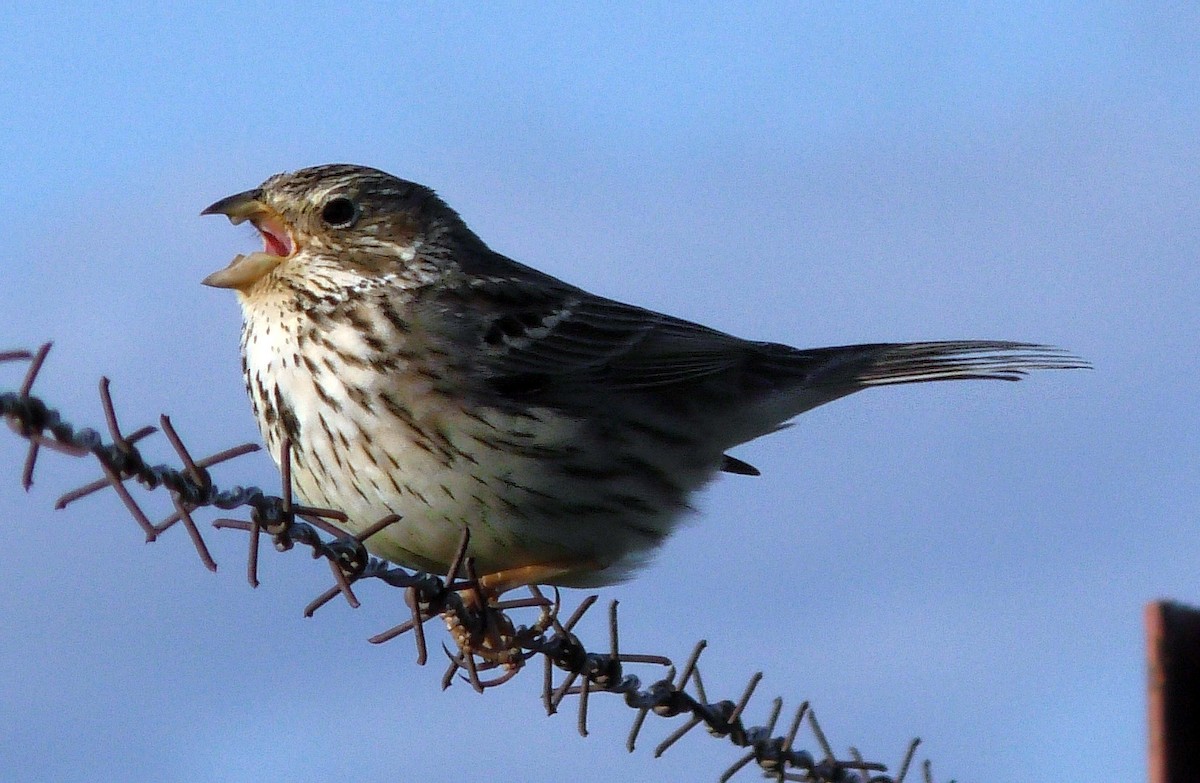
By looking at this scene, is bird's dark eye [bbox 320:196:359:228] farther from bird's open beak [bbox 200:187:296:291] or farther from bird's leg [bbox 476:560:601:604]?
bird's leg [bbox 476:560:601:604]

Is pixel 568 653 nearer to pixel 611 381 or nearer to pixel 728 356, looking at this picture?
pixel 611 381

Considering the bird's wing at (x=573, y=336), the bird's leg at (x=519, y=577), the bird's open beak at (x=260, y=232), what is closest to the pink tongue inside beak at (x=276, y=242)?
the bird's open beak at (x=260, y=232)

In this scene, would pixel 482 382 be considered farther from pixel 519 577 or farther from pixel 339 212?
pixel 339 212

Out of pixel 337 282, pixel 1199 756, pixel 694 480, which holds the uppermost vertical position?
pixel 337 282

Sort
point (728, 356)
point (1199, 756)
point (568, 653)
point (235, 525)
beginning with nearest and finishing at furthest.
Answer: point (1199, 756), point (235, 525), point (568, 653), point (728, 356)

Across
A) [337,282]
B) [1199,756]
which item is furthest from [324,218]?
[1199,756]

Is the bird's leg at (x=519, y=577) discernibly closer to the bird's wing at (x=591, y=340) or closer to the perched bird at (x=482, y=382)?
the perched bird at (x=482, y=382)

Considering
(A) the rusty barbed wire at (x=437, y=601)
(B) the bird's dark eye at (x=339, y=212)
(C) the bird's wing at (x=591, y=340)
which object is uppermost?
(B) the bird's dark eye at (x=339, y=212)

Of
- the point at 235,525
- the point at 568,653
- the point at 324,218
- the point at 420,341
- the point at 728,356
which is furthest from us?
the point at 728,356

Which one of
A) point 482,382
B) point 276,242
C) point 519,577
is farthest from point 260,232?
point 519,577
